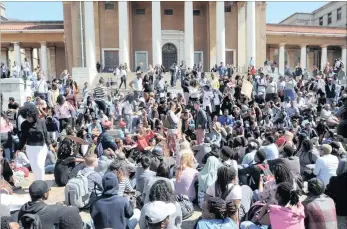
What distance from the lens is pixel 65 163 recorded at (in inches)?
310

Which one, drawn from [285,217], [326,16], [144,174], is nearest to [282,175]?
[285,217]

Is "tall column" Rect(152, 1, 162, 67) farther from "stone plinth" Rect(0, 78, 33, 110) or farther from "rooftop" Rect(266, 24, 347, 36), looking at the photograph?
"stone plinth" Rect(0, 78, 33, 110)

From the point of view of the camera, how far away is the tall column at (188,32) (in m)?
32.0

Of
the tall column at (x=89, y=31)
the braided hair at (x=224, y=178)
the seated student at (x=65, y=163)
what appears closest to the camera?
the braided hair at (x=224, y=178)

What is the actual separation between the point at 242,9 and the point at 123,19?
38.1 ft

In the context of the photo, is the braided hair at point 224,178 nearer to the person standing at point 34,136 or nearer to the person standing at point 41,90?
the person standing at point 34,136

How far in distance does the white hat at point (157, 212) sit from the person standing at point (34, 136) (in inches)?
148

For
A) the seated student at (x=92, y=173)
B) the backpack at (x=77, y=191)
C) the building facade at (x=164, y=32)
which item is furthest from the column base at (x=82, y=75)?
the backpack at (x=77, y=191)

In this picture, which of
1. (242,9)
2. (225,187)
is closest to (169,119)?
(225,187)

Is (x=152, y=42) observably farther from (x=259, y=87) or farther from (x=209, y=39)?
(x=259, y=87)

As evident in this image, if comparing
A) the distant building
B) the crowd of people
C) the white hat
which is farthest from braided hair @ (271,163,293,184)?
the distant building

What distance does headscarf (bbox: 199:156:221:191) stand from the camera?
621 centimetres

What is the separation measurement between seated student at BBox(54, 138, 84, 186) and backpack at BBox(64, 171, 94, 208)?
149 centimetres

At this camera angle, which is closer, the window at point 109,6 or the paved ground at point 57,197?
the paved ground at point 57,197
